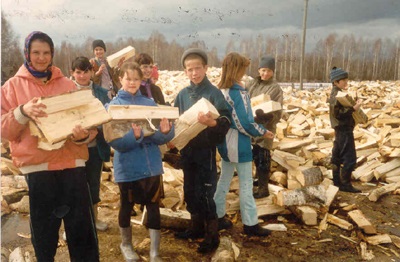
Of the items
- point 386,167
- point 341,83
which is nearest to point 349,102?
point 341,83

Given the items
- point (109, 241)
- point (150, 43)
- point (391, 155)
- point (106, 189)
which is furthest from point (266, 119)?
point (150, 43)

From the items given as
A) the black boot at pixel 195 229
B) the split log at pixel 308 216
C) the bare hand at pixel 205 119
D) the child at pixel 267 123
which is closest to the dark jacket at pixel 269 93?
the child at pixel 267 123

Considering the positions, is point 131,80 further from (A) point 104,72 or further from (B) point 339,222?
(B) point 339,222

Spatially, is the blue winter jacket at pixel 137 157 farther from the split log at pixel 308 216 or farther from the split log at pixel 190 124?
the split log at pixel 308 216

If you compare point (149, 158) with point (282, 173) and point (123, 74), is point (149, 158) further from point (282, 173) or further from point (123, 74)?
point (282, 173)

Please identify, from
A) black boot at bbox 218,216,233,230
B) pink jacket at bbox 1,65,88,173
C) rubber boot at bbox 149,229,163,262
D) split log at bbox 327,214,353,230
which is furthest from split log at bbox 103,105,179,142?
split log at bbox 327,214,353,230

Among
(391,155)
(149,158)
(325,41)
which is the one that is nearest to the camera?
(149,158)

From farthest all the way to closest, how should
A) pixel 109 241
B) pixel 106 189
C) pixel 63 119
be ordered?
pixel 106 189
pixel 109 241
pixel 63 119

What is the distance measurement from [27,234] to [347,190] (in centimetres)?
500

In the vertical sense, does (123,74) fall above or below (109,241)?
above

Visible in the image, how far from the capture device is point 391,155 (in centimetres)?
643

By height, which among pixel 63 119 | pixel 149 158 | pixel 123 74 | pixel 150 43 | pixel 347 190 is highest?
pixel 150 43

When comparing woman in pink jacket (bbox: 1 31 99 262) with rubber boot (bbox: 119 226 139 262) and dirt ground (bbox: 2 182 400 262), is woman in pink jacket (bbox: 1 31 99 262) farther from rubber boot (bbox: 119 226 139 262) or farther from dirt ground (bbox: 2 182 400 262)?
dirt ground (bbox: 2 182 400 262)

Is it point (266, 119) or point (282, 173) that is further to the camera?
point (282, 173)
